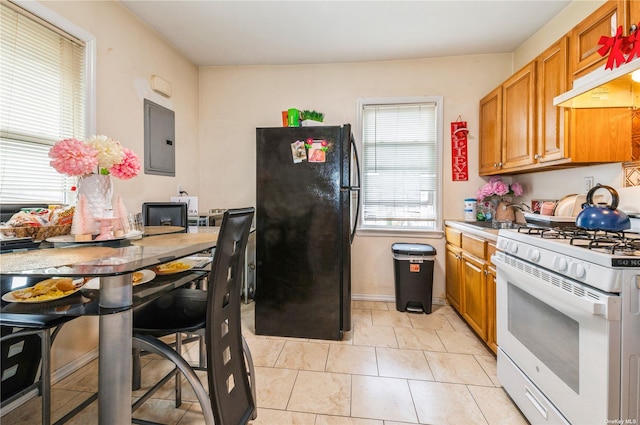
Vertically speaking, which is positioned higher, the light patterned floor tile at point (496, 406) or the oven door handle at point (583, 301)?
the oven door handle at point (583, 301)

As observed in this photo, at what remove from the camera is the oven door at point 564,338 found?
101 cm

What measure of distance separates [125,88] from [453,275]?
11.3 ft

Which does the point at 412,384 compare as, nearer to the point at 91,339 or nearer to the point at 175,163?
the point at 91,339

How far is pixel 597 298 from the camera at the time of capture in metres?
1.04

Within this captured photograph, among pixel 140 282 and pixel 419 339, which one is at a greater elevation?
pixel 140 282

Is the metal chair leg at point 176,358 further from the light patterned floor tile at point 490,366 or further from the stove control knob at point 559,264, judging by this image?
the light patterned floor tile at point 490,366

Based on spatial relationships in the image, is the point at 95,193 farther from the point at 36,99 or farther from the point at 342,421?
the point at 342,421

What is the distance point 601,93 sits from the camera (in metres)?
1.66

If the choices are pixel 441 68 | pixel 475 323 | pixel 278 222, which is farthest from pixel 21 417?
pixel 441 68

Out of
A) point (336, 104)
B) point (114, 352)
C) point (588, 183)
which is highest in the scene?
point (336, 104)

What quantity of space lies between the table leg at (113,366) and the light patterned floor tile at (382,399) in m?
1.18

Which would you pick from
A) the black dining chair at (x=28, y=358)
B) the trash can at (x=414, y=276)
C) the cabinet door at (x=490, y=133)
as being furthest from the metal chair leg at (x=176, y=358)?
the cabinet door at (x=490, y=133)

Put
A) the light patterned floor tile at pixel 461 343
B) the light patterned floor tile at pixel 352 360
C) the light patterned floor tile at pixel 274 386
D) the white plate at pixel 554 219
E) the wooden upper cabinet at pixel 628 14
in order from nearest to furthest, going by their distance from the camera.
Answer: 1. the wooden upper cabinet at pixel 628 14
2. the light patterned floor tile at pixel 274 386
3. the white plate at pixel 554 219
4. the light patterned floor tile at pixel 352 360
5. the light patterned floor tile at pixel 461 343

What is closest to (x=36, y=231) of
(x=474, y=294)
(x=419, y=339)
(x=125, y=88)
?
(x=125, y=88)
